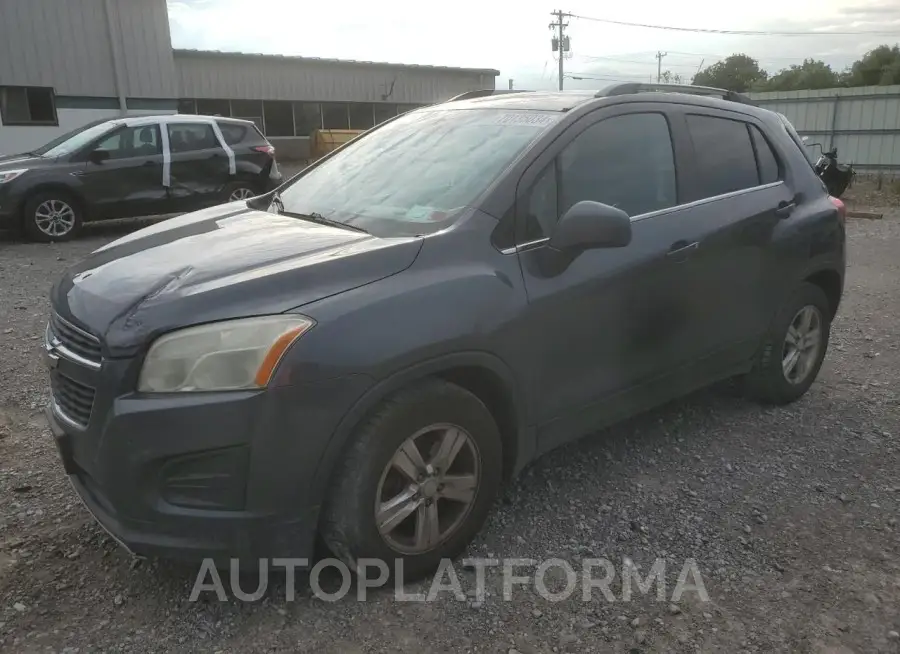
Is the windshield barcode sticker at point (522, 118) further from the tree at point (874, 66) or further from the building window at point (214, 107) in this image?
the tree at point (874, 66)

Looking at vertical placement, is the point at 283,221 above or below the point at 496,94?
below

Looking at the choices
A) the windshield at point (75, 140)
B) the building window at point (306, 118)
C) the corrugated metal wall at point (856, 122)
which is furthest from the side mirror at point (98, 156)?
the building window at point (306, 118)

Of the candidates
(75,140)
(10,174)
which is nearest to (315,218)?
(10,174)

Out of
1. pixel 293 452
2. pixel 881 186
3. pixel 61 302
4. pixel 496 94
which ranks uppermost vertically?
pixel 496 94

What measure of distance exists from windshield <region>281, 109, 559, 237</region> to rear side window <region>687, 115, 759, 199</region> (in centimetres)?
91

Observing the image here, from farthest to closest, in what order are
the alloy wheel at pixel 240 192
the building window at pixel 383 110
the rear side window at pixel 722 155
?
the building window at pixel 383 110 → the alloy wheel at pixel 240 192 → the rear side window at pixel 722 155

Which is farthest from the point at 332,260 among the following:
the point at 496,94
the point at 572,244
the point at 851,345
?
the point at 851,345

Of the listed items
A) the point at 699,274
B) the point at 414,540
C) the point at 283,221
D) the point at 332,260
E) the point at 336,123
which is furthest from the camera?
the point at 336,123

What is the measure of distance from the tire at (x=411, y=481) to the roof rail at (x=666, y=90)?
1655 millimetres

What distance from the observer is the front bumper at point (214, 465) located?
2.13 metres

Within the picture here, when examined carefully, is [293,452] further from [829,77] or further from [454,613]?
[829,77]

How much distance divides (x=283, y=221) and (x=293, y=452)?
123 centimetres

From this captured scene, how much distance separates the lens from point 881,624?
2.48 m

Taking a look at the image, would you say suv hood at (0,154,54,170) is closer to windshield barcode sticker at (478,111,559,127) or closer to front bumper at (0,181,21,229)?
front bumper at (0,181,21,229)
